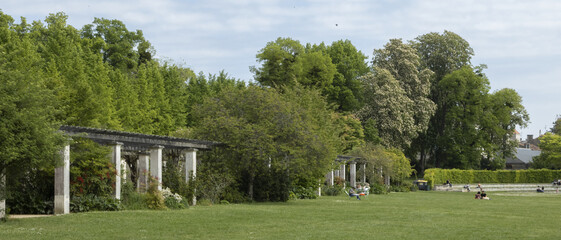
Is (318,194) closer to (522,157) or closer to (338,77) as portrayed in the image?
(338,77)

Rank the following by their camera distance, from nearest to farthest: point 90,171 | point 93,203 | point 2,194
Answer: point 2,194, point 93,203, point 90,171

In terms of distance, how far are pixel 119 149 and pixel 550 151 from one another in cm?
7882

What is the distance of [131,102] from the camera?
48.8 meters

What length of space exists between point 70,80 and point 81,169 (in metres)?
14.8

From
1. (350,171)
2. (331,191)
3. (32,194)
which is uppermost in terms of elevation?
(350,171)

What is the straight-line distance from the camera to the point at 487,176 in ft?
267

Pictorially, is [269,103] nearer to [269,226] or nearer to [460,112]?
[269,226]

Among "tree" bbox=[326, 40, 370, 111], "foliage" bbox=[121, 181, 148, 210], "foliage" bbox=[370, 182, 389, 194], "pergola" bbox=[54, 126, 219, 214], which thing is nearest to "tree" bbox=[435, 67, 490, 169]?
"tree" bbox=[326, 40, 370, 111]

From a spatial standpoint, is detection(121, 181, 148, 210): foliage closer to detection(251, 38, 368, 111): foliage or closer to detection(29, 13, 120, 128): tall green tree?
detection(29, 13, 120, 128): tall green tree

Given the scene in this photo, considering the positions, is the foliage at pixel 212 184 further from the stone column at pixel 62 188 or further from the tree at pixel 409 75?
the tree at pixel 409 75

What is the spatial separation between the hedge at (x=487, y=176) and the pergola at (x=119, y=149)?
45997mm

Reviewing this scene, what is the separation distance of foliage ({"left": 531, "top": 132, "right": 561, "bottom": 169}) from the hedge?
2.20 metres

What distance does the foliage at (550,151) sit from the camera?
8919cm

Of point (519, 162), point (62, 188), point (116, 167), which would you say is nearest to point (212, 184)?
point (116, 167)
